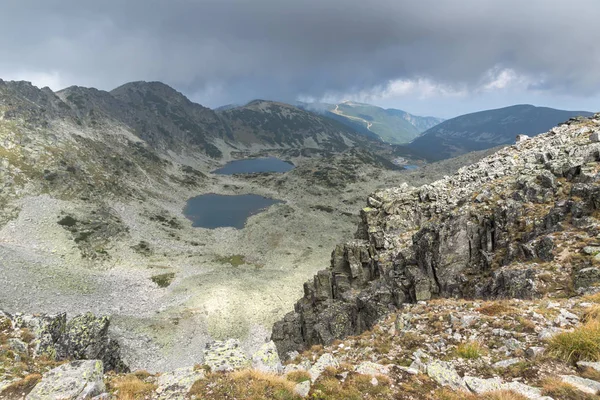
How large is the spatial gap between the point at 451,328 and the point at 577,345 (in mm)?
5591

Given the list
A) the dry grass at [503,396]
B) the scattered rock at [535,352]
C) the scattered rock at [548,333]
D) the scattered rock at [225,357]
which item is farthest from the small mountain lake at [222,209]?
the dry grass at [503,396]

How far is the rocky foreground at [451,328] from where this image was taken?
37.0 feet

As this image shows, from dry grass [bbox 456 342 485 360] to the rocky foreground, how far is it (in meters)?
0.06

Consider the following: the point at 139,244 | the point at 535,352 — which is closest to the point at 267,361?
the point at 535,352

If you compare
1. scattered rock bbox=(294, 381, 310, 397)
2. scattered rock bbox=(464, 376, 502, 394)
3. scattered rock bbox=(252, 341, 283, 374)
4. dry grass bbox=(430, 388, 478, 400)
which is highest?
scattered rock bbox=(294, 381, 310, 397)

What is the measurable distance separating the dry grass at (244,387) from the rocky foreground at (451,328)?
5 centimetres

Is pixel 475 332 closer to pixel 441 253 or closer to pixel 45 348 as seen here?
pixel 441 253

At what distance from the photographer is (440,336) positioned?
15.5 metres

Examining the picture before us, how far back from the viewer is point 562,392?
9.31 meters

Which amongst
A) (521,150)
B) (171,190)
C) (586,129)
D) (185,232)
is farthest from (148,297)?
(171,190)

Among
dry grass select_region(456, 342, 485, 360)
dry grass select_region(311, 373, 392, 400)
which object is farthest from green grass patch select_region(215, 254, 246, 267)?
dry grass select_region(456, 342, 485, 360)

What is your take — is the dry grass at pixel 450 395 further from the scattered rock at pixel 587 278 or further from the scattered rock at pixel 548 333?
the scattered rock at pixel 587 278

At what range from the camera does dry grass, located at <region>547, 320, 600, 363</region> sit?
11.0 meters

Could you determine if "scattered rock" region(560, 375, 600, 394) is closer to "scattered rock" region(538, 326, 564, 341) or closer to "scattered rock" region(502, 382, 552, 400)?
"scattered rock" region(502, 382, 552, 400)
